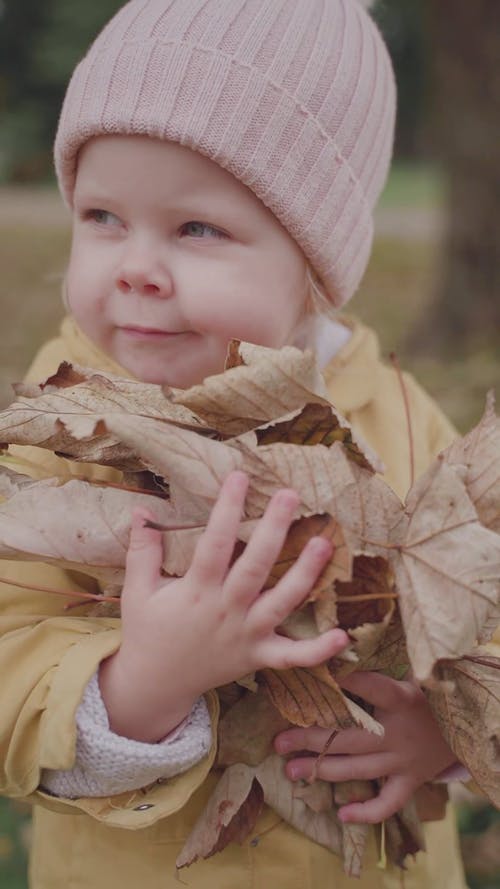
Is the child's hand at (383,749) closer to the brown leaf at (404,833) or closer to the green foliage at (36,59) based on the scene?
the brown leaf at (404,833)

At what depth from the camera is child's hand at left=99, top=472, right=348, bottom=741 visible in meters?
1.12

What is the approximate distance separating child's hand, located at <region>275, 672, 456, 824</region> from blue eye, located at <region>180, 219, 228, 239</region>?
67 cm

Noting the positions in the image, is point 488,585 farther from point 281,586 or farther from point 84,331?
point 84,331

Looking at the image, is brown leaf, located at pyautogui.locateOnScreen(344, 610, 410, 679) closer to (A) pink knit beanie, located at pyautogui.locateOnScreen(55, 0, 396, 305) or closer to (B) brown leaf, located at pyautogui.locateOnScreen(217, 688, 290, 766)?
(B) brown leaf, located at pyautogui.locateOnScreen(217, 688, 290, 766)

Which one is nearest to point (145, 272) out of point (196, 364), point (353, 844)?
point (196, 364)

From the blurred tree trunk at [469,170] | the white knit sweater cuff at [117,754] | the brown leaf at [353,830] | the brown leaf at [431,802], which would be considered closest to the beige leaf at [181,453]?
the white knit sweater cuff at [117,754]

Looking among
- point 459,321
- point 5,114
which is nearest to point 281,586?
point 459,321

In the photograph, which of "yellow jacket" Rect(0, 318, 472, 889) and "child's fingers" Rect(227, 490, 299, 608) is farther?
"yellow jacket" Rect(0, 318, 472, 889)

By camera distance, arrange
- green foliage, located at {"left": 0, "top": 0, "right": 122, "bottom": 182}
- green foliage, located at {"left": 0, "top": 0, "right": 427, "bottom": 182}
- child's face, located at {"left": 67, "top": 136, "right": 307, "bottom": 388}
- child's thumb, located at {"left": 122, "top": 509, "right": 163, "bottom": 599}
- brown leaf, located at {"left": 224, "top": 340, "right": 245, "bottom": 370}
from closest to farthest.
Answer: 1. child's thumb, located at {"left": 122, "top": 509, "right": 163, "bottom": 599}
2. brown leaf, located at {"left": 224, "top": 340, "right": 245, "bottom": 370}
3. child's face, located at {"left": 67, "top": 136, "right": 307, "bottom": 388}
4. green foliage, located at {"left": 0, "top": 0, "right": 427, "bottom": 182}
5. green foliage, located at {"left": 0, "top": 0, "right": 122, "bottom": 182}

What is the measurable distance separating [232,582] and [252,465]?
131mm

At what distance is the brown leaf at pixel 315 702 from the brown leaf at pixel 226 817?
0.18m

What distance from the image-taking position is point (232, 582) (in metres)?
1.15

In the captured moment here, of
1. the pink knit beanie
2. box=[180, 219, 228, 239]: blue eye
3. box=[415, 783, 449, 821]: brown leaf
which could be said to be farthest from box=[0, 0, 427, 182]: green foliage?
box=[415, 783, 449, 821]: brown leaf

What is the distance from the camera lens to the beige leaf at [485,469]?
1227mm
